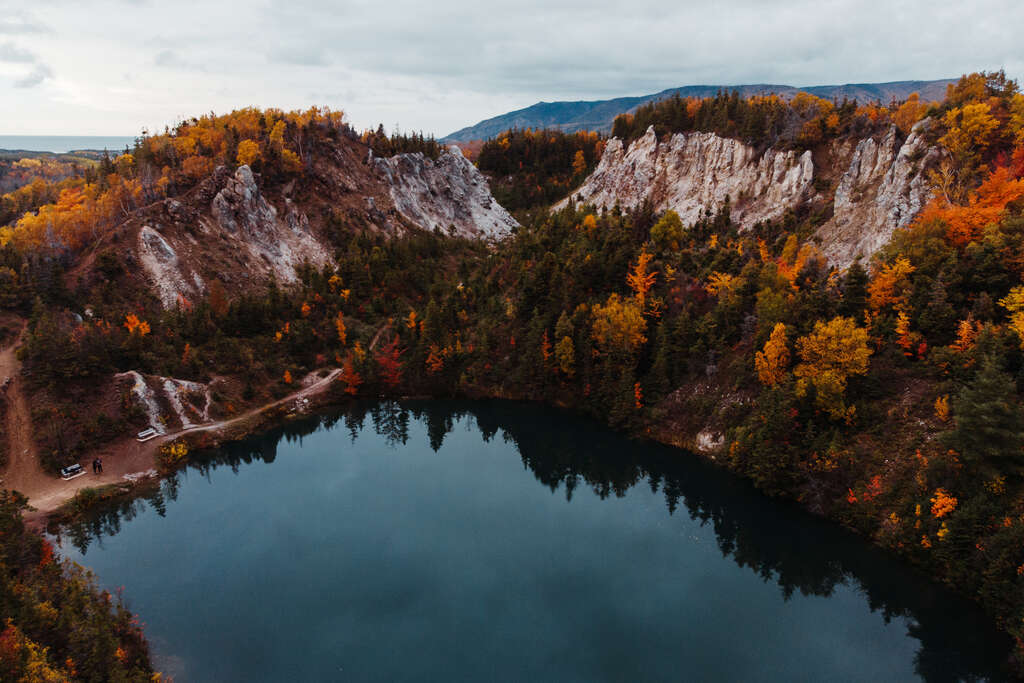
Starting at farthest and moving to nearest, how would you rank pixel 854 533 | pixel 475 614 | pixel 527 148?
pixel 527 148 < pixel 854 533 < pixel 475 614

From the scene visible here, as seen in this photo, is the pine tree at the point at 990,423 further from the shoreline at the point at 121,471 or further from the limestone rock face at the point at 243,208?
the limestone rock face at the point at 243,208

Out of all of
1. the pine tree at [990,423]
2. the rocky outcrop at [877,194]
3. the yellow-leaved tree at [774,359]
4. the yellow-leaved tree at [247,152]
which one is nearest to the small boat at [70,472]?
the yellow-leaved tree at [774,359]

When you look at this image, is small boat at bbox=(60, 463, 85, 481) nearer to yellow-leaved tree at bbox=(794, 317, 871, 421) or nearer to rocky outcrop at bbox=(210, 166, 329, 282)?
rocky outcrop at bbox=(210, 166, 329, 282)

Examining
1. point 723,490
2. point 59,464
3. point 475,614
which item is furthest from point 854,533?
point 59,464

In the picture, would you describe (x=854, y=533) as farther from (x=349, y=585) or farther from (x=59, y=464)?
(x=59, y=464)

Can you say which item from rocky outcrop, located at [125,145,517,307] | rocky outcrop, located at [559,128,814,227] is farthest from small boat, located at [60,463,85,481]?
rocky outcrop, located at [559,128,814,227]
